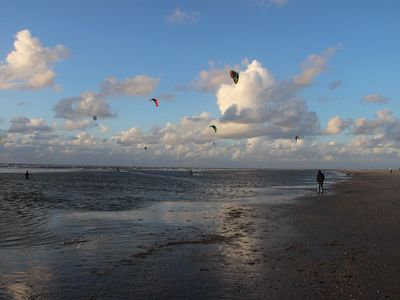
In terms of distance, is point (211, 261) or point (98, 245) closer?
point (211, 261)

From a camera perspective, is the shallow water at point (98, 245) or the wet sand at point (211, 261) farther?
the shallow water at point (98, 245)

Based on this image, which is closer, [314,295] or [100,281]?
[314,295]

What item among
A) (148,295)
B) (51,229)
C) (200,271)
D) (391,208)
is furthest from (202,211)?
(148,295)

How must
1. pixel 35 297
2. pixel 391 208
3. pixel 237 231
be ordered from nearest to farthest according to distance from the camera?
pixel 35 297
pixel 237 231
pixel 391 208

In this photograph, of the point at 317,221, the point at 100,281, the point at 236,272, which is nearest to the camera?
the point at 100,281

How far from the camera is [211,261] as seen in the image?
39.2 ft

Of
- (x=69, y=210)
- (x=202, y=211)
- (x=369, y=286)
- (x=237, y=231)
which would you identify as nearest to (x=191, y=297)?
(x=369, y=286)

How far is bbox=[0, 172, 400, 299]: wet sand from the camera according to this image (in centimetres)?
910

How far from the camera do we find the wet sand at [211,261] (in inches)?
358

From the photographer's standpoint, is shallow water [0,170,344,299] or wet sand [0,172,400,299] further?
shallow water [0,170,344,299]

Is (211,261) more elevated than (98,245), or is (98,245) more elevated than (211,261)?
(211,261)

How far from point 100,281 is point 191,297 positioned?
8.33ft

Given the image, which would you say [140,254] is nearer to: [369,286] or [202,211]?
[369,286]

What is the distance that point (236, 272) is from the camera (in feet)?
34.9
